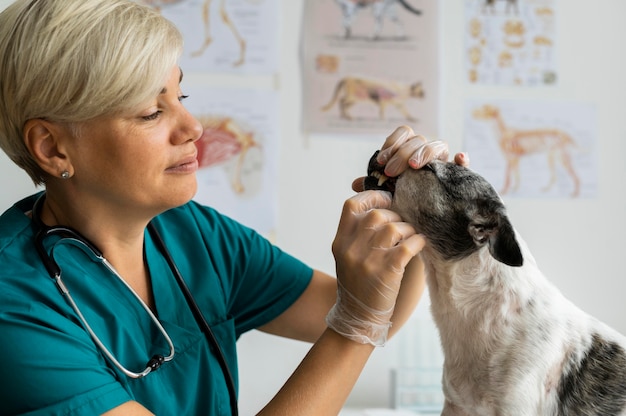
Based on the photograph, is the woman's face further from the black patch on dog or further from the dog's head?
the black patch on dog

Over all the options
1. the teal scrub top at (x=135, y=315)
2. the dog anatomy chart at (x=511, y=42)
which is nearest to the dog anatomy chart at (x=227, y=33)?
the dog anatomy chart at (x=511, y=42)

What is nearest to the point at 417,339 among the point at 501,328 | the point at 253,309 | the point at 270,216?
the point at 270,216

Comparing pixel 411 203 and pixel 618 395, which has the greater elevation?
pixel 411 203

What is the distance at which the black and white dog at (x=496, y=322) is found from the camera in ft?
3.16

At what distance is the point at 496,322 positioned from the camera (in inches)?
39.7

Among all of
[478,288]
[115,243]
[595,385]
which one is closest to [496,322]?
[478,288]

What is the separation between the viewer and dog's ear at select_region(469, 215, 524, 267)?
0.96 m

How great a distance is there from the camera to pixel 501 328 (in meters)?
1.00

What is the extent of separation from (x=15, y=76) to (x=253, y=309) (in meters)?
0.65

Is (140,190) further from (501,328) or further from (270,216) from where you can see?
(270,216)

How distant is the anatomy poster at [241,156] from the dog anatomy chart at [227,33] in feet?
0.30

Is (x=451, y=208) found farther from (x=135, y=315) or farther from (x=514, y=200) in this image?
(x=514, y=200)

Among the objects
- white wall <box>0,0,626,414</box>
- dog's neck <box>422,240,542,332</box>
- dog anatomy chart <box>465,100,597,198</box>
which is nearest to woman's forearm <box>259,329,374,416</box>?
dog's neck <box>422,240,542,332</box>

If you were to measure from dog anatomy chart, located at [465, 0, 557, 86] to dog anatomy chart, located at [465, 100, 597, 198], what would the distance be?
96mm
